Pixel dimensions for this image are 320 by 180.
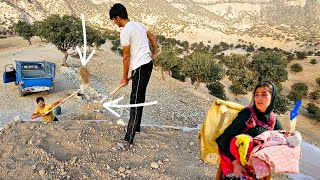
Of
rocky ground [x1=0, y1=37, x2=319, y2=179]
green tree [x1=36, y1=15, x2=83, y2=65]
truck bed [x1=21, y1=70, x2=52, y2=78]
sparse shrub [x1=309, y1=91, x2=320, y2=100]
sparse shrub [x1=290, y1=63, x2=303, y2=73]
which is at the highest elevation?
green tree [x1=36, y1=15, x2=83, y2=65]

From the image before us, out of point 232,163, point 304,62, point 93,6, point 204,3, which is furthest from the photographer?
point 204,3

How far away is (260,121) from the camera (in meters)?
2.58

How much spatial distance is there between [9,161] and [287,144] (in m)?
3.76

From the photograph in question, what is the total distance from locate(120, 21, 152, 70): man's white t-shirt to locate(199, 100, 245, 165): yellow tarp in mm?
1754

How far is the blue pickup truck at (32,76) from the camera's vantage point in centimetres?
1120

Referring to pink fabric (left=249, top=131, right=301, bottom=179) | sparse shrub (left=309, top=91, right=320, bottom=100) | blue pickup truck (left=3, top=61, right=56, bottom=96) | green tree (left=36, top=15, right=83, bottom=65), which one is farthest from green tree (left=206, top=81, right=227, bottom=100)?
pink fabric (left=249, top=131, right=301, bottom=179)

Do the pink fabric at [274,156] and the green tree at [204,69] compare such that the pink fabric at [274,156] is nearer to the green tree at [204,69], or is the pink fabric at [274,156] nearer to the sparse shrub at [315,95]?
the green tree at [204,69]

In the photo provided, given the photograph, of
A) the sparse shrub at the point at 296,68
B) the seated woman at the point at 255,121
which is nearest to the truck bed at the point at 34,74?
the seated woman at the point at 255,121

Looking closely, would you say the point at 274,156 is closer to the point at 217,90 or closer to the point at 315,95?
the point at 217,90

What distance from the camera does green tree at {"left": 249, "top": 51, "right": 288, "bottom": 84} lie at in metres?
29.6

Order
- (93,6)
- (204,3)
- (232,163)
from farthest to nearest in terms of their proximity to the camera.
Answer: (204,3) → (93,6) → (232,163)

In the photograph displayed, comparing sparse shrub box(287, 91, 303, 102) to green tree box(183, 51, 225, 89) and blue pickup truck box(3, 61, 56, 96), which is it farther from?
blue pickup truck box(3, 61, 56, 96)

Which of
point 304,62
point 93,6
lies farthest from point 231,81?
point 93,6

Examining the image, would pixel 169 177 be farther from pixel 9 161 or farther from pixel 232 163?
pixel 9 161
